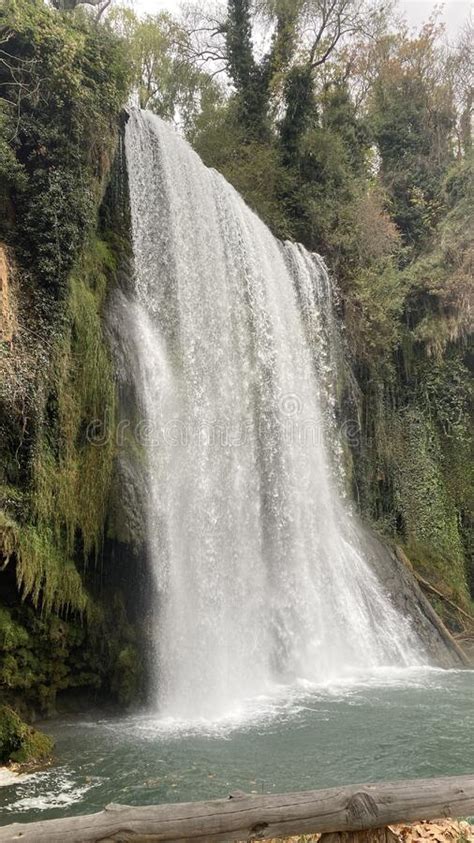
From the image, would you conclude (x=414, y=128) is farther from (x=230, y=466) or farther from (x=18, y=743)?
(x=18, y=743)

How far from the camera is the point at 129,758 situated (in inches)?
267

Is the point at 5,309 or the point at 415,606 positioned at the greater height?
the point at 5,309

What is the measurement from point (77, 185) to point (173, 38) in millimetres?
19330

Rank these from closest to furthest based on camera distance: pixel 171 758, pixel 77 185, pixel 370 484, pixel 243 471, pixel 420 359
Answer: pixel 171 758
pixel 77 185
pixel 243 471
pixel 370 484
pixel 420 359

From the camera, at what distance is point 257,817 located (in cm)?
306

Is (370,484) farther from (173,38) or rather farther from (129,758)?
(173,38)

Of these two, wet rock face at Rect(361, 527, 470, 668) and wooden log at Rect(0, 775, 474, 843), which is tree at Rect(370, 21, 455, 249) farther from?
wooden log at Rect(0, 775, 474, 843)

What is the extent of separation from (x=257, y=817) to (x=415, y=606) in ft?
37.5

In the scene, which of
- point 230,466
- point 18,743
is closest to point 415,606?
point 230,466

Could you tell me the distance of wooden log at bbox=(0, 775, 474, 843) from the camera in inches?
118

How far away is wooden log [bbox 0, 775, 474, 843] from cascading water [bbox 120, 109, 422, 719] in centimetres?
590

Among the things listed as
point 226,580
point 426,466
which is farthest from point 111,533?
point 426,466

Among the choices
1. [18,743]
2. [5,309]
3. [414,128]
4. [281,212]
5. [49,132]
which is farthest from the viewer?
[414,128]

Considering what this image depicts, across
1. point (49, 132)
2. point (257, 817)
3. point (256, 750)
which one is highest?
point (49, 132)
